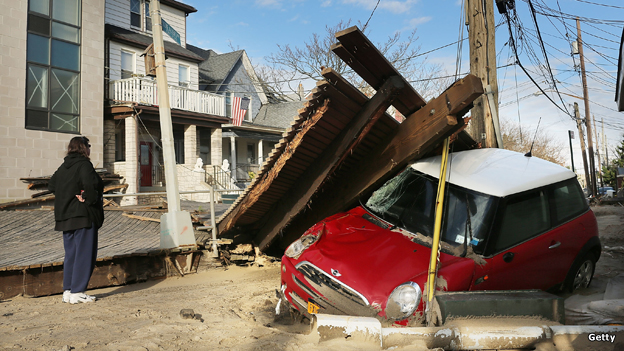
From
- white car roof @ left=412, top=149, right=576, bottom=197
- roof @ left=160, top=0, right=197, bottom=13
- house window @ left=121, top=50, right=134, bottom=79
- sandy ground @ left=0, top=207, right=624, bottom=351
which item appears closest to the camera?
sandy ground @ left=0, top=207, right=624, bottom=351

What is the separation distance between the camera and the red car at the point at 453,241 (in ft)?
12.9

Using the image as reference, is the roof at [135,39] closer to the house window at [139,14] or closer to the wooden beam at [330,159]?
the house window at [139,14]

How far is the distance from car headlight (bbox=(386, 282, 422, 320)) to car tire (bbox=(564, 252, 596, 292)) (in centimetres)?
271

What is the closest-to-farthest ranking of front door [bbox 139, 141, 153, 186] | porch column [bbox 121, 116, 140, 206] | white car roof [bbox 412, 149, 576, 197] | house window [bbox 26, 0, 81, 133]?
white car roof [bbox 412, 149, 576, 197] < house window [bbox 26, 0, 81, 133] < porch column [bbox 121, 116, 140, 206] < front door [bbox 139, 141, 153, 186]

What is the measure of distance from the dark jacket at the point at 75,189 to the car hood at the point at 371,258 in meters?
2.64

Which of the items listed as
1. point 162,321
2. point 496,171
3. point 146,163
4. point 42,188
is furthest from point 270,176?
point 146,163

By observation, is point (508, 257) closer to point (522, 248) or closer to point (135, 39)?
point (522, 248)

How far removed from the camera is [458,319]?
355cm

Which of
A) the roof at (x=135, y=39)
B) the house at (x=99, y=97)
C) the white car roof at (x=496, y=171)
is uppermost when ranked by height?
the roof at (x=135, y=39)

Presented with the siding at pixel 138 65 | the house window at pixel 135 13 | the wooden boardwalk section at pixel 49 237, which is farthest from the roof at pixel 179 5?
the wooden boardwalk section at pixel 49 237

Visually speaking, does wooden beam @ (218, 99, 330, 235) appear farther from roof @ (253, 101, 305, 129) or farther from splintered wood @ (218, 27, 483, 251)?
roof @ (253, 101, 305, 129)

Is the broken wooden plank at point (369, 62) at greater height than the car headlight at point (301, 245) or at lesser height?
greater

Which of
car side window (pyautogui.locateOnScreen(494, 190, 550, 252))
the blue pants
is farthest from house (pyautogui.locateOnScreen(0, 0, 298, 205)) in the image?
car side window (pyautogui.locateOnScreen(494, 190, 550, 252))

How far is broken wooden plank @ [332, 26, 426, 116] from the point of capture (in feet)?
15.8
